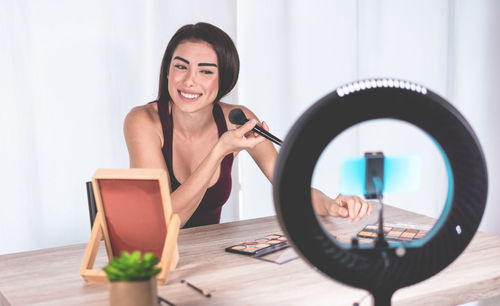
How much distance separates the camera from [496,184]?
125 inches

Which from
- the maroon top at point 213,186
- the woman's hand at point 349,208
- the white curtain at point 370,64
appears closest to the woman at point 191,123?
the maroon top at point 213,186

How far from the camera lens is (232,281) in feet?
3.33

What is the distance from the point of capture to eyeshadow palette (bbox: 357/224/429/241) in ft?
4.10

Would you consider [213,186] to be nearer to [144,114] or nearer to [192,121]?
[192,121]

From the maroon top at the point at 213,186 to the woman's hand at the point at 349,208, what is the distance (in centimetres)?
58

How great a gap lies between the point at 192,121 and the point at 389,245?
1352 millimetres

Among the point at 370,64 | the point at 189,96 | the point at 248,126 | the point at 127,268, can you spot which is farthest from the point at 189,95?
the point at 370,64

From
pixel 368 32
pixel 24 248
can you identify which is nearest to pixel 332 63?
pixel 368 32

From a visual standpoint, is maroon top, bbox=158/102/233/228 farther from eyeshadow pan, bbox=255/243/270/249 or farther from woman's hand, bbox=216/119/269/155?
eyeshadow pan, bbox=255/243/270/249

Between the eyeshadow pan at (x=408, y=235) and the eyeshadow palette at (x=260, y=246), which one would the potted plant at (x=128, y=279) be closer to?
the eyeshadow palette at (x=260, y=246)

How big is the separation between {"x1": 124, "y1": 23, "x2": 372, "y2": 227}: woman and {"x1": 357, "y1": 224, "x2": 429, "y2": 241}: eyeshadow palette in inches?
10.9

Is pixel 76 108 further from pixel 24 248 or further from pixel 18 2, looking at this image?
pixel 24 248

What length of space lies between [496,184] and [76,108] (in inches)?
94.2

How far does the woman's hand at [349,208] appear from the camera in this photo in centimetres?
139
